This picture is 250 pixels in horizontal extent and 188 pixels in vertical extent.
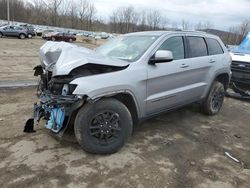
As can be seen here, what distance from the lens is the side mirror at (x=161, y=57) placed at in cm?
404

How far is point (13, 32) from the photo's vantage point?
35312 millimetres

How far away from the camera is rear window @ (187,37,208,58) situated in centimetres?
507

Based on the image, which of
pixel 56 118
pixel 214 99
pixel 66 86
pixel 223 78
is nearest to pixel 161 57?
pixel 66 86

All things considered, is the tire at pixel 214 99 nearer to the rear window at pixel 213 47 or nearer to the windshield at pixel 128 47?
the rear window at pixel 213 47

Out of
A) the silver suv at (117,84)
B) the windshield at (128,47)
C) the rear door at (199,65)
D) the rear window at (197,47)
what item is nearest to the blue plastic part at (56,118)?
the silver suv at (117,84)

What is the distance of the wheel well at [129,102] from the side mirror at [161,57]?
0.66 m

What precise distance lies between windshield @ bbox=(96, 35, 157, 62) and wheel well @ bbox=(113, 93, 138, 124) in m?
0.57

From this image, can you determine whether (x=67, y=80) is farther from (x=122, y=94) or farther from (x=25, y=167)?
(x=25, y=167)

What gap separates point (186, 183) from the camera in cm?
329

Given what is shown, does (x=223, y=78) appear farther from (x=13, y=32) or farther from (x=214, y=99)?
(x=13, y=32)

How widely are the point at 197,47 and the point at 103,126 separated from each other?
106 inches

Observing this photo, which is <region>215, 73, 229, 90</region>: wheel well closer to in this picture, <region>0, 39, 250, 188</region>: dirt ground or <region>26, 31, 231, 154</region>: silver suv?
<region>26, 31, 231, 154</region>: silver suv

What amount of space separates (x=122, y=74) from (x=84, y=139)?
104cm

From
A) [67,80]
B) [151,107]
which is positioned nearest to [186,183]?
[151,107]
